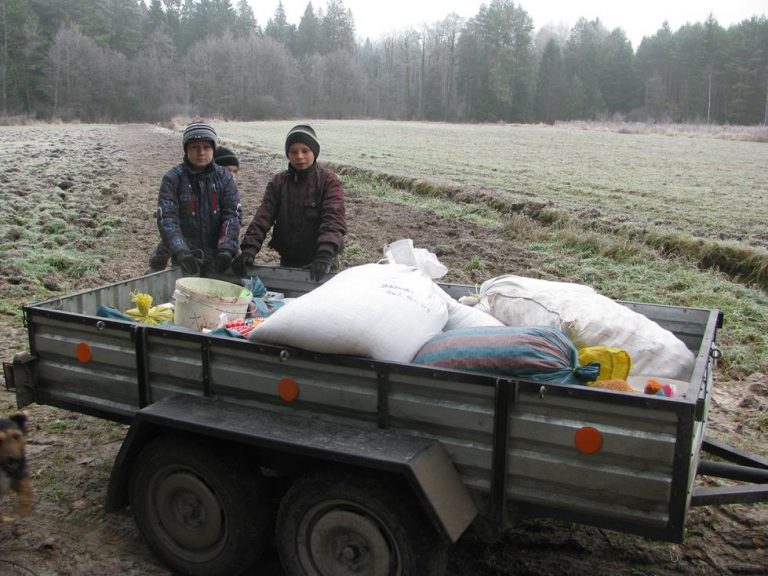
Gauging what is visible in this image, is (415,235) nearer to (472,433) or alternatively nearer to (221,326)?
(221,326)

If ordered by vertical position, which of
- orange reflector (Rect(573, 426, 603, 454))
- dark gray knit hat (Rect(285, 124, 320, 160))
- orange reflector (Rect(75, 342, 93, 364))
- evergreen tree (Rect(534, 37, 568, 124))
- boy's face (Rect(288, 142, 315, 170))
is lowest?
orange reflector (Rect(75, 342, 93, 364))

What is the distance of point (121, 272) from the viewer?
28.7ft

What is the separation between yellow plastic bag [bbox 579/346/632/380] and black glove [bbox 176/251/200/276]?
114 inches

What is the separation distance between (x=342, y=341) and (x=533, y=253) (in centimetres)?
710

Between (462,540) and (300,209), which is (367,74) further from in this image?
(462,540)

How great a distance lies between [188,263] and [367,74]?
9057 centimetres

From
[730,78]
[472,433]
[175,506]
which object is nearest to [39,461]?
[175,506]

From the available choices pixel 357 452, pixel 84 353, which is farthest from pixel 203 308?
pixel 357 452

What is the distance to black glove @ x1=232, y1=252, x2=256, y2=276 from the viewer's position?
5027 mm

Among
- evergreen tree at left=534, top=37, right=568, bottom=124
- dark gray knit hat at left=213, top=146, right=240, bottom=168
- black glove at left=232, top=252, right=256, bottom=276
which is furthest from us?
evergreen tree at left=534, top=37, right=568, bottom=124

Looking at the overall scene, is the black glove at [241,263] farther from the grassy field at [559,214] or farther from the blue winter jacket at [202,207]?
the grassy field at [559,214]

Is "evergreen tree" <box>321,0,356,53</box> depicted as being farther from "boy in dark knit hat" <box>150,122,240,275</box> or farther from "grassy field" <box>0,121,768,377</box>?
"boy in dark knit hat" <box>150,122,240,275</box>

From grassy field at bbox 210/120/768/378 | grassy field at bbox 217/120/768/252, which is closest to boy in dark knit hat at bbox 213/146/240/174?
grassy field at bbox 210/120/768/378

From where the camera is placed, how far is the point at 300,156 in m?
5.25
